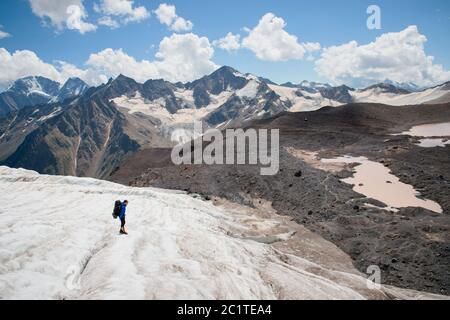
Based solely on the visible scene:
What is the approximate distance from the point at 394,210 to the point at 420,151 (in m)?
22.9

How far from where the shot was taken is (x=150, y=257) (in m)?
17.3

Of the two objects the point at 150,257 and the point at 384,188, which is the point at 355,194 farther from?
the point at 150,257

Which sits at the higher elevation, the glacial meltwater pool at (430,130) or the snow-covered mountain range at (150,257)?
the glacial meltwater pool at (430,130)

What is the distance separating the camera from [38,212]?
23625 millimetres

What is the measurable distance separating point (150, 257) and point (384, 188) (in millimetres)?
30180

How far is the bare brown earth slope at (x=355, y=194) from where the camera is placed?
80.8ft

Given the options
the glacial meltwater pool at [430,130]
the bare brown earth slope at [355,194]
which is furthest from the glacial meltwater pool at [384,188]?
the glacial meltwater pool at [430,130]

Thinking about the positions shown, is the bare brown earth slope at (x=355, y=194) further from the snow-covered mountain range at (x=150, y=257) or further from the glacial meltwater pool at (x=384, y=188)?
the snow-covered mountain range at (x=150, y=257)

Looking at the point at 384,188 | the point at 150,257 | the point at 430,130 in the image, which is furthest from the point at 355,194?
the point at 430,130

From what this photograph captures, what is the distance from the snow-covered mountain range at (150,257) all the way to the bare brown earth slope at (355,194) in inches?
115

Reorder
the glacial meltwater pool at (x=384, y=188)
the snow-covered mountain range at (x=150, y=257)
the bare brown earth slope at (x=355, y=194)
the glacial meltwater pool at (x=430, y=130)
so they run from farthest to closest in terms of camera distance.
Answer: the glacial meltwater pool at (x=430, y=130)
the glacial meltwater pool at (x=384, y=188)
the bare brown earth slope at (x=355, y=194)
the snow-covered mountain range at (x=150, y=257)

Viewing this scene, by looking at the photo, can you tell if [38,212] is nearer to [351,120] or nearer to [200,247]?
[200,247]

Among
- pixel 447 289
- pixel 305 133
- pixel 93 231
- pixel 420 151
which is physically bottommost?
pixel 447 289

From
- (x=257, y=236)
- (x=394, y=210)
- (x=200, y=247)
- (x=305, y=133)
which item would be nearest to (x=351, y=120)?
(x=305, y=133)
